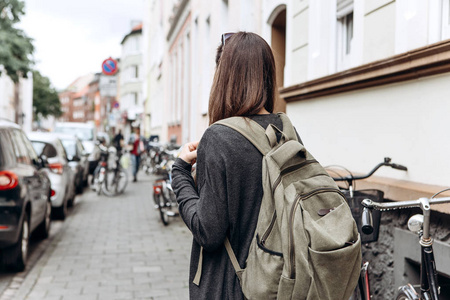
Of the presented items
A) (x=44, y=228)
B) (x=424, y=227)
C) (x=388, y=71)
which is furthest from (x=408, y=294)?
(x=44, y=228)

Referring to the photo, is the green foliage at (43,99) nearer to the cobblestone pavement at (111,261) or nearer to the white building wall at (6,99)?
the white building wall at (6,99)

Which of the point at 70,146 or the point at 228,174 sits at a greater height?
the point at 228,174

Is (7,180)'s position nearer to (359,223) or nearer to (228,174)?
(359,223)

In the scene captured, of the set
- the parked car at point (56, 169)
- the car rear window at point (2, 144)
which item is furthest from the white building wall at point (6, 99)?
the car rear window at point (2, 144)

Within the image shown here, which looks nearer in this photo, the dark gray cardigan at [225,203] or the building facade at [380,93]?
the dark gray cardigan at [225,203]

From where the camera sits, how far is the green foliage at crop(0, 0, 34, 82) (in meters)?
22.0

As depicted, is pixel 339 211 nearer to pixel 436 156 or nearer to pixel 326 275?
pixel 326 275

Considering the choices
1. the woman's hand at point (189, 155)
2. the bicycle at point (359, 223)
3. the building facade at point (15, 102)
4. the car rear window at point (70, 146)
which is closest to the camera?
the woman's hand at point (189, 155)

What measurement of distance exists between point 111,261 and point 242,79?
5328 millimetres

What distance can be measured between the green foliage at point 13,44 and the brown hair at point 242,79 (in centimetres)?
2149

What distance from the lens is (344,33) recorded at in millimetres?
5969

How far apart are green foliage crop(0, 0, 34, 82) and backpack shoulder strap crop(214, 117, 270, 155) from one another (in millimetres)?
21643

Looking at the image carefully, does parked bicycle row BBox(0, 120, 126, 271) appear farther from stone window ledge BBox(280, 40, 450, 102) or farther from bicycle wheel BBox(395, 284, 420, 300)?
bicycle wheel BBox(395, 284, 420, 300)

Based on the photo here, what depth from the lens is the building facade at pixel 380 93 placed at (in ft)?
13.0
